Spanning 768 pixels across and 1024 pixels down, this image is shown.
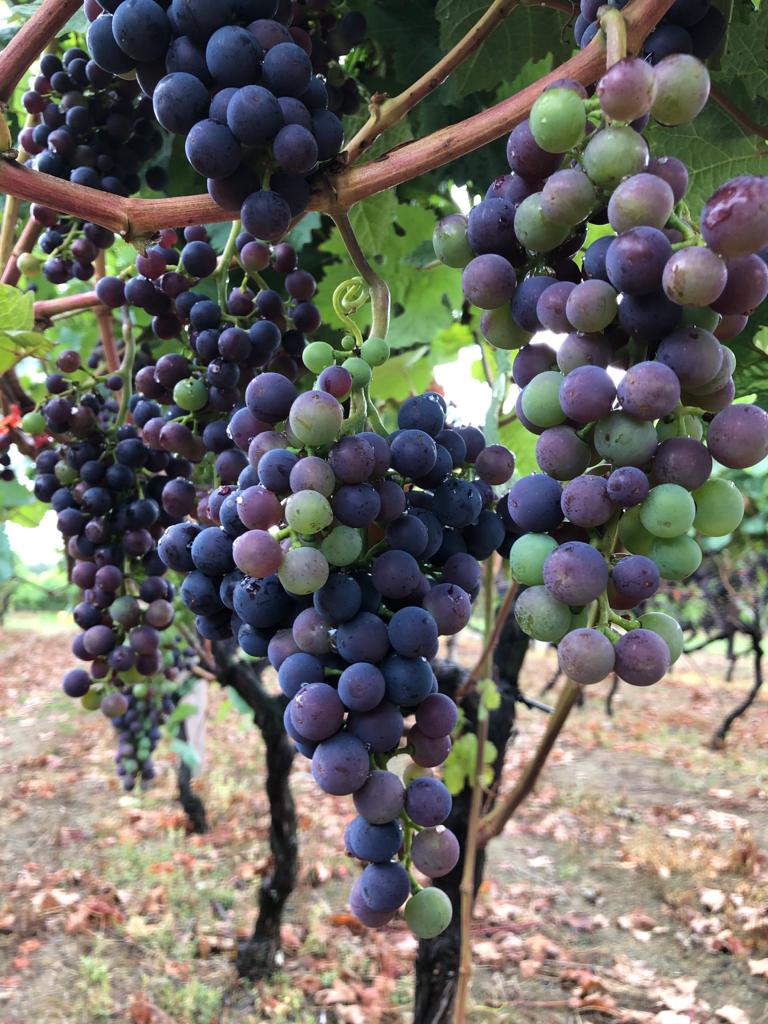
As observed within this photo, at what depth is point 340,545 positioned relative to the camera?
2.04 feet

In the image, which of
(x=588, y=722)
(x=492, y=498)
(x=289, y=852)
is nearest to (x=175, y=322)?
(x=492, y=498)

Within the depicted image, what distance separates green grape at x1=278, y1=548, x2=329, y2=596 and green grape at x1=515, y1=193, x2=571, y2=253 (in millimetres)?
269

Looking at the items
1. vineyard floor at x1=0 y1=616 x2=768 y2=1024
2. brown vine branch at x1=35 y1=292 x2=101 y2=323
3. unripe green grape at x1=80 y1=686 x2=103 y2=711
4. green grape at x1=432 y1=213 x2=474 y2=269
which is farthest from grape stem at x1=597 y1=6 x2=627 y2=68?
vineyard floor at x1=0 y1=616 x2=768 y2=1024

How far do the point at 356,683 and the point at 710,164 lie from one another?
712 mm

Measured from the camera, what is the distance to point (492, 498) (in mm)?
806

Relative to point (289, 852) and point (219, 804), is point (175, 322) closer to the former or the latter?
point (289, 852)

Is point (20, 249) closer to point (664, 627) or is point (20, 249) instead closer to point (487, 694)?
point (664, 627)

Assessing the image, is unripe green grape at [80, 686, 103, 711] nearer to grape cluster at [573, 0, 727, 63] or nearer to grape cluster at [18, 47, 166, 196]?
grape cluster at [18, 47, 166, 196]

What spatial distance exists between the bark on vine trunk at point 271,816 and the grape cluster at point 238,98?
9.80 ft

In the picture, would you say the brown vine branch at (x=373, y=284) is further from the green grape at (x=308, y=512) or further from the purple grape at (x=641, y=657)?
the purple grape at (x=641, y=657)

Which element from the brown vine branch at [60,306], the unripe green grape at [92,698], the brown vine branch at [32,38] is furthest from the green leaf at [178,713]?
the brown vine branch at [32,38]

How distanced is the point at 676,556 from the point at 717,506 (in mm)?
48

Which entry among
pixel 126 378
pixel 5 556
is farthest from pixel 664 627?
pixel 5 556

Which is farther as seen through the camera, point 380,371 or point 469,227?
point 380,371
